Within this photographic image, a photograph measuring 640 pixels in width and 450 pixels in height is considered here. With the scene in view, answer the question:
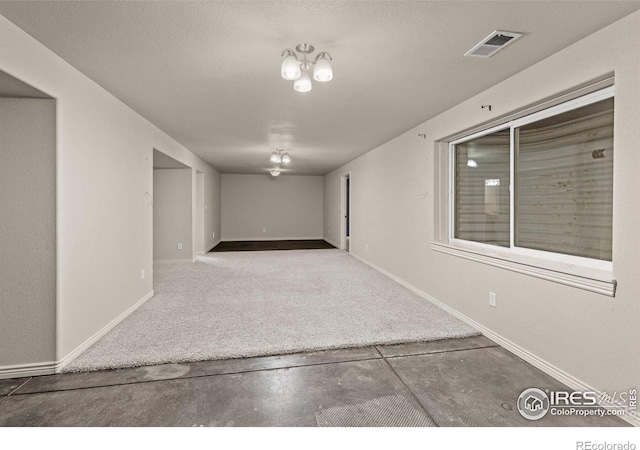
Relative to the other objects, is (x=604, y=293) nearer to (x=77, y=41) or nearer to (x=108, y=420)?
(x=108, y=420)

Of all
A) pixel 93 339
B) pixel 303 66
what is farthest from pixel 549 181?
pixel 93 339

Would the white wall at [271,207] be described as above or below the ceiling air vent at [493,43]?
below

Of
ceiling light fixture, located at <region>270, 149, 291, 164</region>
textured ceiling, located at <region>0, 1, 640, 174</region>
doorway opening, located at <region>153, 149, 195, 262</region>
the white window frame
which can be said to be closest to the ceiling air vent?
textured ceiling, located at <region>0, 1, 640, 174</region>

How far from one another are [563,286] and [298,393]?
1.85 m

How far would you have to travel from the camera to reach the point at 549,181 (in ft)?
7.86

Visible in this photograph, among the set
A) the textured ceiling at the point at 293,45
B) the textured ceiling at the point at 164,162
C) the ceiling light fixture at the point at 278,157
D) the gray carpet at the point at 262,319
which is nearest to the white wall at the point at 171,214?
the textured ceiling at the point at 164,162

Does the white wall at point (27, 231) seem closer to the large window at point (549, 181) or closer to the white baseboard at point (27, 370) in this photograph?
the white baseboard at point (27, 370)

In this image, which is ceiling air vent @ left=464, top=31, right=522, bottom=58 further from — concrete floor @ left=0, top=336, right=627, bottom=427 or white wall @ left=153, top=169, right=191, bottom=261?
white wall @ left=153, top=169, right=191, bottom=261

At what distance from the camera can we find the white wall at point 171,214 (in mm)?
5793

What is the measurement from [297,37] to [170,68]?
108cm

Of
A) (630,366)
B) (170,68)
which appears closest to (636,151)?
(630,366)

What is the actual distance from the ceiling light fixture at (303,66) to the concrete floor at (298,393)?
6.26 ft

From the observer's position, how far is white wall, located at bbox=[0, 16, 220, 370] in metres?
2.05
